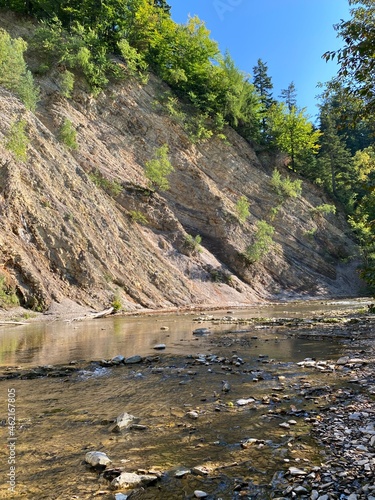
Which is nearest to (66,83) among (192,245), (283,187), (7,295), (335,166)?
(192,245)

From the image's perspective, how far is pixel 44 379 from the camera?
24.6 ft

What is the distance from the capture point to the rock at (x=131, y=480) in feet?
11.5

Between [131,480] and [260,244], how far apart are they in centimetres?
3504

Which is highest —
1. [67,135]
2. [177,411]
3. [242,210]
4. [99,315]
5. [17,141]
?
[67,135]

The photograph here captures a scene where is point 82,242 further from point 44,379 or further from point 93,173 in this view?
point 44,379

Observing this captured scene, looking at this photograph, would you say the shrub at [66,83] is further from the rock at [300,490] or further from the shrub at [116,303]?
the rock at [300,490]

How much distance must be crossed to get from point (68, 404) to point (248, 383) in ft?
11.2

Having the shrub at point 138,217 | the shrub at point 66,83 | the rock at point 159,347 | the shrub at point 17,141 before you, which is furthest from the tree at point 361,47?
the shrub at point 66,83

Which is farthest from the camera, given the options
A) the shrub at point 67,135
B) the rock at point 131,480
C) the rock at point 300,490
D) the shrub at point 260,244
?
the shrub at point 260,244

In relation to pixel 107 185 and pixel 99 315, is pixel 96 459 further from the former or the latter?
pixel 107 185

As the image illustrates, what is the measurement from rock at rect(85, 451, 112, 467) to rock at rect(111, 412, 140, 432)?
82cm

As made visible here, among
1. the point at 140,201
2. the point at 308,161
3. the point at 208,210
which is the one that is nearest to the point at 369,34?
the point at 140,201

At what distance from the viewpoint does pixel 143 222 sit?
105 feet

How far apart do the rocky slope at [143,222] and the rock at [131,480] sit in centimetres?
1734
